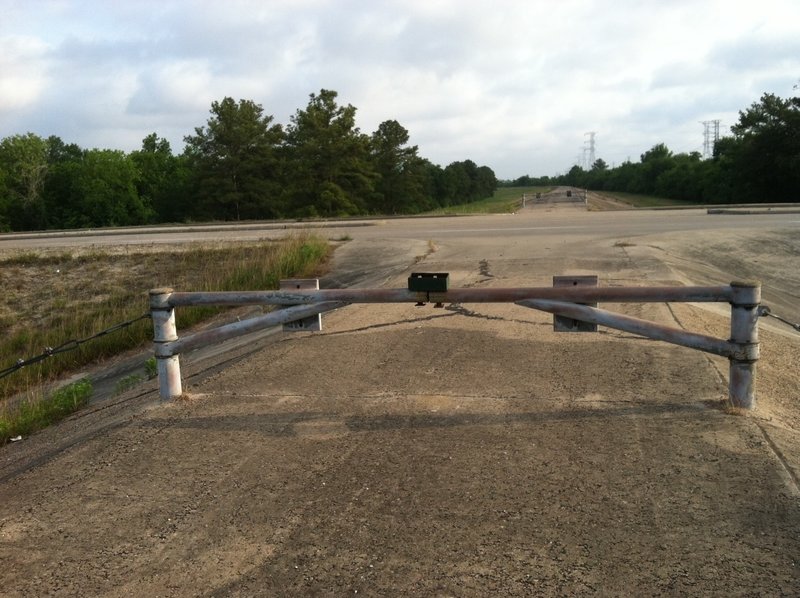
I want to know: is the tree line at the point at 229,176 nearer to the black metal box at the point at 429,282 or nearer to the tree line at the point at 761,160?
the tree line at the point at 761,160

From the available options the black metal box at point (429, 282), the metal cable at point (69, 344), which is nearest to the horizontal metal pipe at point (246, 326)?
the metal cable at point (69, 344)

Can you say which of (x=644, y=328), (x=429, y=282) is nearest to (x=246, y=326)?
(x=429, y=282)

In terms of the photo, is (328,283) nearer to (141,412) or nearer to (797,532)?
(141,412)

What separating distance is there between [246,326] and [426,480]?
2196 mm

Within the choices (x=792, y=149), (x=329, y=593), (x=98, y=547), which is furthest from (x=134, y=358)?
(x=792, y=149)

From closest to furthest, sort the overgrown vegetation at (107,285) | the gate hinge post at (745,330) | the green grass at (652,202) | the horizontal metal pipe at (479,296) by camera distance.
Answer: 1. the gate hinge post at (745,330)
2. the horizontal metal pipe at (479,296)
3. the overgrown vegetation at (107,285)
4. the green grass at (652,202)

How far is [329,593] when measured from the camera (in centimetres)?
304

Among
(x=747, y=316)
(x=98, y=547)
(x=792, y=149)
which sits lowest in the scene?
(x=98, y=547)

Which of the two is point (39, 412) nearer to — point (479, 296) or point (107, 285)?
point (479, 296)

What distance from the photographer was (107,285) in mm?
18828

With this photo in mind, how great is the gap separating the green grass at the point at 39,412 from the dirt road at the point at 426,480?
2.31 ft

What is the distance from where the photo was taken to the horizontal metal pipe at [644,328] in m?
4.74

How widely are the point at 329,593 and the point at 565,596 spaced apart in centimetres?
101

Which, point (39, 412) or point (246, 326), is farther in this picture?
point (39, 412)
